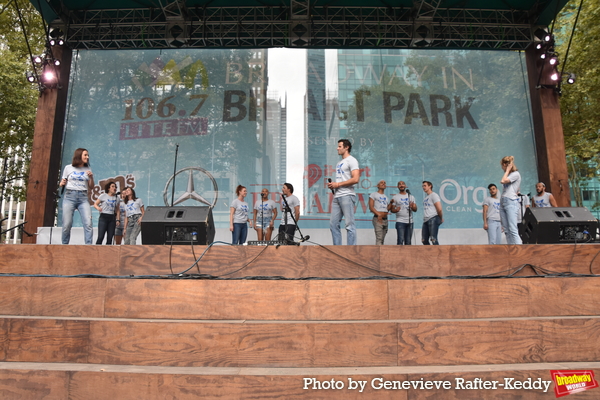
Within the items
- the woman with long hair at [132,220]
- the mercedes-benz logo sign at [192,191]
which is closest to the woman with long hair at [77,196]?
the woman with long hair at [132,220]

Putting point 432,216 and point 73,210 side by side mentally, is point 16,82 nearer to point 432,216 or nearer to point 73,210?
point 73,210

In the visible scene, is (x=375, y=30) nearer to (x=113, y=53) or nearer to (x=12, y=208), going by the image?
(x=113, y=53)

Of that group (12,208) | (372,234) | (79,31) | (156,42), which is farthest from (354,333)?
(12,208)

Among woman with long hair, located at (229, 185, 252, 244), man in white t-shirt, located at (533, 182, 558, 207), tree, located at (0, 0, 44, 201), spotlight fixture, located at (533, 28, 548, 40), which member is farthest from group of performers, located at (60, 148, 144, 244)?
spotlight fixture, located at (533, 28, 548, 40)

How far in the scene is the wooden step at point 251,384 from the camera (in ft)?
9.12

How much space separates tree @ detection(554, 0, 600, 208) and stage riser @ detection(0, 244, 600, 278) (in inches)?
453

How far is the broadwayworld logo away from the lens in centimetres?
281

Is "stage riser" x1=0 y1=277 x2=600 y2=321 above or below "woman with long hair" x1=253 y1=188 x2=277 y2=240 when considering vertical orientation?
below

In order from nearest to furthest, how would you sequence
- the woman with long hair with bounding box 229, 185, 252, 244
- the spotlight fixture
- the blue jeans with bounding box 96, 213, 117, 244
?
the blue jeans with bounding box 96, 213, 117, 244 < the woman with long hair with bounding box 229, 185, 252, 244 < the spotlight fixture

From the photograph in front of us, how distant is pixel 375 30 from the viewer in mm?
11062

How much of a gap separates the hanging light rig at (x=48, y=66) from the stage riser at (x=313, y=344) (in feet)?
31.4

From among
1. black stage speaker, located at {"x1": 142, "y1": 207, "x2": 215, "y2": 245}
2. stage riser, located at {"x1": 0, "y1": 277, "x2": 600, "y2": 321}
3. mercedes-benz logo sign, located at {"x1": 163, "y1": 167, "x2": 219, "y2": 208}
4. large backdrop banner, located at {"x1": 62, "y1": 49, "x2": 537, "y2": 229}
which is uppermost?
large backdrop banner, located at {"x1": 62, "y1": 49, "x2": 537, "y2": 229}

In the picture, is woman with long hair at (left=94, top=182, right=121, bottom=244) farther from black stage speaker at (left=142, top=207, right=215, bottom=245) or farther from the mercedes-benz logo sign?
black stage speaker at (left=142, top=207, right=215, bottom=245)

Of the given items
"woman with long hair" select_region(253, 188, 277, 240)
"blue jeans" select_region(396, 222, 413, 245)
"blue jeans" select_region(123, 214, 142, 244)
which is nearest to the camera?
"blue jeans" select_region(123, 214, 142, 244)
